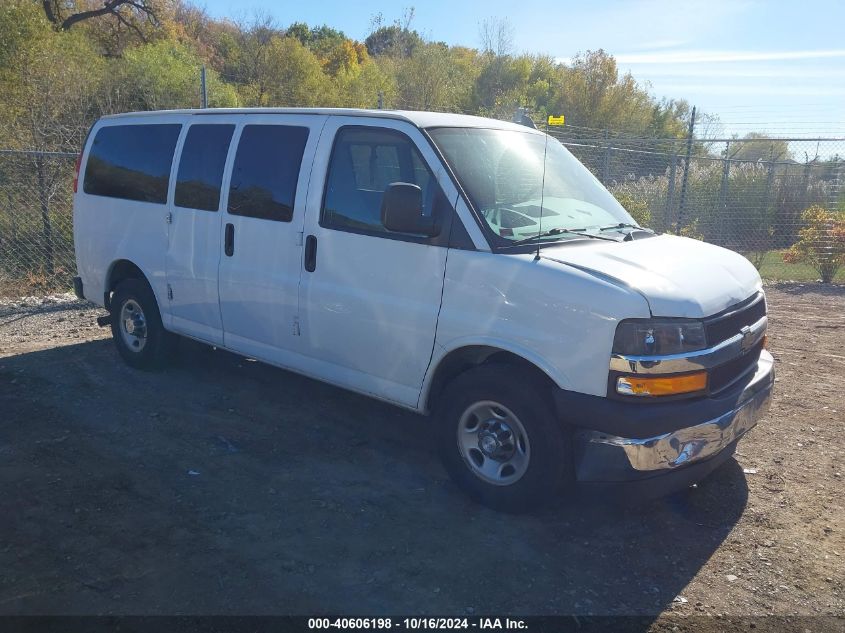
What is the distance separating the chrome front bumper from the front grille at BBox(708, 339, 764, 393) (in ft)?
0.43

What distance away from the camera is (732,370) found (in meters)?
3.97

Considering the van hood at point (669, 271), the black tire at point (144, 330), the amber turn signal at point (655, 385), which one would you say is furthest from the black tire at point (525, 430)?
the black tire at point (144, 330)

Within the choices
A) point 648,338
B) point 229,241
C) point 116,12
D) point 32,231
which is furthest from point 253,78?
point 648,338

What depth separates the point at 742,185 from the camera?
15977 mm

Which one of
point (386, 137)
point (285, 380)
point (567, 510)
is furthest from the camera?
point (285, 380)

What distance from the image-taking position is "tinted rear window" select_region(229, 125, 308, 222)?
4914mm

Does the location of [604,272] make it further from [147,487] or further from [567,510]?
[147,487]

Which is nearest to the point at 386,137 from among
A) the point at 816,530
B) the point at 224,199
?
the point at 224,199

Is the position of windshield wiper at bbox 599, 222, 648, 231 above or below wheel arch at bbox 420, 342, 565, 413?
above

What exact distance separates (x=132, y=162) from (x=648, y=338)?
15.5ft

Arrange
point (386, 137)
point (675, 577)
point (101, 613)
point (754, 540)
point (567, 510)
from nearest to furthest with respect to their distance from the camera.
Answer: point (101, 613), point (675, 577), point (754, 540), point (567, 510), point (386, 137)

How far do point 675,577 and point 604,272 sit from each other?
155 centimetres

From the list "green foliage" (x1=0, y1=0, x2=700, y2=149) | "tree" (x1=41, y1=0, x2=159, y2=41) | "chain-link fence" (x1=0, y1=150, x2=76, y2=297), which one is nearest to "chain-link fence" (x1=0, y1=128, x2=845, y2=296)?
"chain-link fence" (x1=0, y1=150, x2=76, y2=297)

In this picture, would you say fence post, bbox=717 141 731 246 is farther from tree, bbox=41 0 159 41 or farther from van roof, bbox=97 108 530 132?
tree, bbox=41 0 159 41
